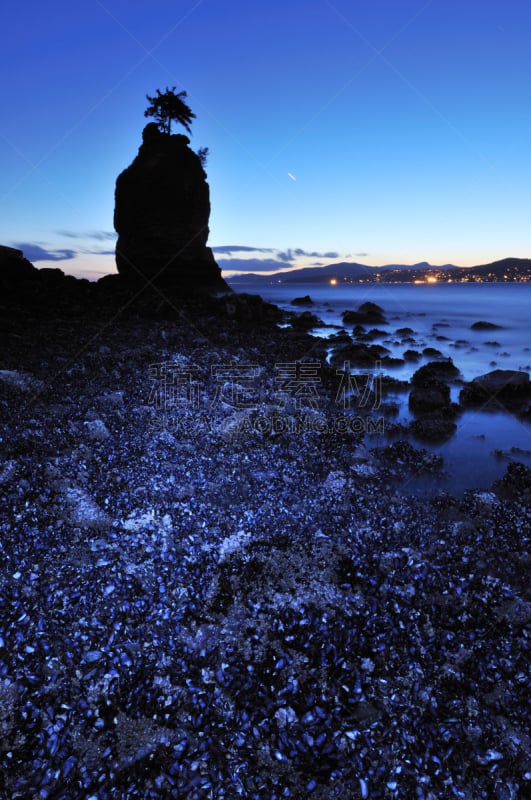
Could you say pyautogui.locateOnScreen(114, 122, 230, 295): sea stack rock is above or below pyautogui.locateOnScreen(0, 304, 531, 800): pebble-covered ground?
above

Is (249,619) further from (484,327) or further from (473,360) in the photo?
(484,327)

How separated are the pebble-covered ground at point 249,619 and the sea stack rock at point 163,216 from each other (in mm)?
39022

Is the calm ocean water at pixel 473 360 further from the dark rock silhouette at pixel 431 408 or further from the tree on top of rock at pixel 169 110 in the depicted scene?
the tree on top of rock at pixel 169 110

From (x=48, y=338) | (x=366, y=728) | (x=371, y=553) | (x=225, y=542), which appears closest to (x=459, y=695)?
(x=366, y=728)

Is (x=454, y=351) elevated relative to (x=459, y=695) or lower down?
elevated

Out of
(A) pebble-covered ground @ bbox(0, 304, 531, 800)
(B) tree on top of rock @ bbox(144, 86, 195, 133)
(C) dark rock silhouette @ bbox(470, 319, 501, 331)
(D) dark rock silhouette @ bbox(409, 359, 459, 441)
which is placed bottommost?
(A) pebble-covered ground @ bbox(0, 304, 531, 800)

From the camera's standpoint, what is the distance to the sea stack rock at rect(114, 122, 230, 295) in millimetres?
48094

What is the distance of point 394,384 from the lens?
68.7 feet

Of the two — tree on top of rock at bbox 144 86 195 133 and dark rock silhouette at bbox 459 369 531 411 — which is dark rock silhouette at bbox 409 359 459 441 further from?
tree on top of rock at bbox 144 86 195 133

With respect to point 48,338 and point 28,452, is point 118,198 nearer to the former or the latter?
point 48,338

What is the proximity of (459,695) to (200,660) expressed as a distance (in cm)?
374

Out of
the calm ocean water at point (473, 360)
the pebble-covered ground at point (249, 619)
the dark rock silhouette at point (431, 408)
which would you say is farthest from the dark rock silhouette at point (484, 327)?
the pebble-covered ground at point (249, 619)

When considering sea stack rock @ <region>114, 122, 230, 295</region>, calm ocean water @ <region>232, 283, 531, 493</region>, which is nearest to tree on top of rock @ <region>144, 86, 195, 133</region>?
sea stack rock @ <region>114, 122, 230, 295</region>

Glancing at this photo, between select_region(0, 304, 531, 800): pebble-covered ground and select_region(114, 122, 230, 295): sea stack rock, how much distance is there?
39022mm
